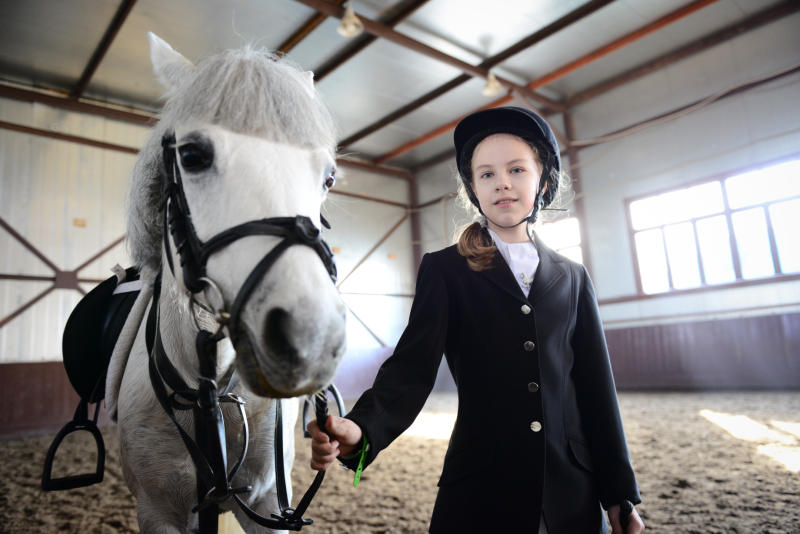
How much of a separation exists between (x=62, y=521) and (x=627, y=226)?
864 cm

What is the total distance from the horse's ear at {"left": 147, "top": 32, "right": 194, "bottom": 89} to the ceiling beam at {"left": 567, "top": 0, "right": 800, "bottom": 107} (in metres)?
8.90

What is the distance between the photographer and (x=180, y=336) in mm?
1209

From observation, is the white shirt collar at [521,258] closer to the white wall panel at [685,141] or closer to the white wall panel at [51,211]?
the white wall panel at [51,211]

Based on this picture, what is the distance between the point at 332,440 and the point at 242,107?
684 mm

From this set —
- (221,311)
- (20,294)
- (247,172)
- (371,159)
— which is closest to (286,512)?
(221,311)

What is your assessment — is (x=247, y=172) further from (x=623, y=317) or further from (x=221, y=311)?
(x=623, y=317)

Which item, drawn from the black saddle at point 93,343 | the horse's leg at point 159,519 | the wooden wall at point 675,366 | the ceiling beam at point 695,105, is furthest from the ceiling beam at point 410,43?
the horse's leg at point 159,519

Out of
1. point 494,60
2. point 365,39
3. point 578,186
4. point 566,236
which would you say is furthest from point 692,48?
point 365,39

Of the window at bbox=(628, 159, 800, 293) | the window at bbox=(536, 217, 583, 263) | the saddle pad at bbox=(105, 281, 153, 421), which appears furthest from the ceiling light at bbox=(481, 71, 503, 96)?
the saddle pad at bbox=(105, 281, 153, 421)

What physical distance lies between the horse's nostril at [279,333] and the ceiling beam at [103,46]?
6.99 metres

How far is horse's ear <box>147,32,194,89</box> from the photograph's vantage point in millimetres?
1280

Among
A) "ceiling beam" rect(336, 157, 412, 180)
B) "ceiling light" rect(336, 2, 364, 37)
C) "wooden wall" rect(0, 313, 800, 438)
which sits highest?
"ceiling beam" rect(336, 157, 412, 180)

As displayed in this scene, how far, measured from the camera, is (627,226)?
8.36m

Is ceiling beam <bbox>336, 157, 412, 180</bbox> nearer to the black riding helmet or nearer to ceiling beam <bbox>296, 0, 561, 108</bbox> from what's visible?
ceiling beam <bbox>296, 0, 561, 108</bbox>
